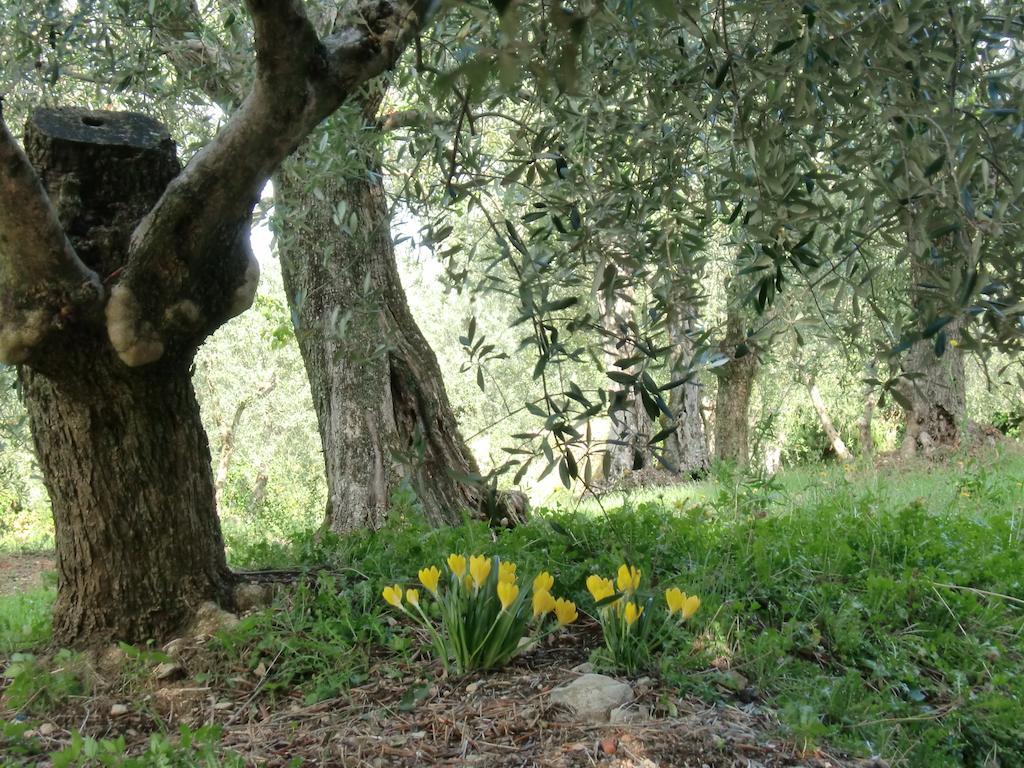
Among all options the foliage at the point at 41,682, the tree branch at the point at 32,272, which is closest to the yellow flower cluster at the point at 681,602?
the foliage at the point at 41,682

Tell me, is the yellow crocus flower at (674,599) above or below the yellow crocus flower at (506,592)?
below

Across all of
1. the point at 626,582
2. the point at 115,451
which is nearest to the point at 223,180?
the point at 115,451

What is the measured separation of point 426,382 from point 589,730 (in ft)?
11.9

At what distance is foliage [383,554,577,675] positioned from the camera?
9.47 feet

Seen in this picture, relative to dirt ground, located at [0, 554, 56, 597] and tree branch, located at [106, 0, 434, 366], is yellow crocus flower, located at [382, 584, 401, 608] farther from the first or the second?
dirt ground, located at [0, 554, 56, 597]

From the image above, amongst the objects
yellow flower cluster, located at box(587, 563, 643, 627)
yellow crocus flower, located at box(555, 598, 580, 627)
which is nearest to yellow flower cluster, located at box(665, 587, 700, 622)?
yellow flower cluster, located at box(587, 563, 643, 627)

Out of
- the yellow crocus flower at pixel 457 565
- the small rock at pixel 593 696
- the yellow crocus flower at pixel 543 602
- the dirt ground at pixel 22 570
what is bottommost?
the dirt ground at pixel 22 570

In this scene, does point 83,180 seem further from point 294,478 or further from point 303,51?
point 294,478

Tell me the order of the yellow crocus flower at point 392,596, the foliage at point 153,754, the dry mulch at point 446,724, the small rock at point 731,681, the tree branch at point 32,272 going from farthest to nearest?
the yellow crocus flower at point 392,596 < the small rock at point 731,681 < the tree branch at point 32,272 < the dry mulch at point 446,724 < the foliage at point 153,754

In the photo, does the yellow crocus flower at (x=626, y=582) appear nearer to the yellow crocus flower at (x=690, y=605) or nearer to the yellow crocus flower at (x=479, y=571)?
the yellow crocus flower at (x=690, y=605)

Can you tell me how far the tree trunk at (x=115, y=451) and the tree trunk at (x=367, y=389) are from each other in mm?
2107

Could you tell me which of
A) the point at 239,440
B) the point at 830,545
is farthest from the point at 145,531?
the point at 239,440

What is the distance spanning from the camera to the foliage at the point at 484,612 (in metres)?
2.89

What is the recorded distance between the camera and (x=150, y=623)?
129 inches
